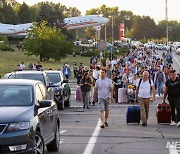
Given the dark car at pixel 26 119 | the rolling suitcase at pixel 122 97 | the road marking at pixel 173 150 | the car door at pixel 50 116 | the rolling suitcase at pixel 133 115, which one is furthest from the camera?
the rolling suitcase at pixel 122 97

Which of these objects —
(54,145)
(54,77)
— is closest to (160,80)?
(54,77)

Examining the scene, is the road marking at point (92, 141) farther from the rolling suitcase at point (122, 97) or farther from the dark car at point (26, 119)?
the rolling suitcase at point (122, 97)

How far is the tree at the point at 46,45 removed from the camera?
8088 cm

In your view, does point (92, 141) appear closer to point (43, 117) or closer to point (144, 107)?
point (43, 117)

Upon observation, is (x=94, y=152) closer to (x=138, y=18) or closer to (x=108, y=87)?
(x=108, y=87)

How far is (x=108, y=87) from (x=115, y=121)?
219cm

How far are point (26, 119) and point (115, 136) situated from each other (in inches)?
214

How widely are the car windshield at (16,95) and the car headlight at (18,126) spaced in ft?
3.14

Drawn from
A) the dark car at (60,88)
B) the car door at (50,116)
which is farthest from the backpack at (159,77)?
the car door at (50,116)

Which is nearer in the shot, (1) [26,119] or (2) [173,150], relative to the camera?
(1) [26,119]

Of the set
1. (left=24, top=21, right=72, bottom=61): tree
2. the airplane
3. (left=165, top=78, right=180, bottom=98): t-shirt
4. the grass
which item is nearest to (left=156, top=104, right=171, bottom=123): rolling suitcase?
(left=165, top=78, right=180, bottom=98): t-shirt

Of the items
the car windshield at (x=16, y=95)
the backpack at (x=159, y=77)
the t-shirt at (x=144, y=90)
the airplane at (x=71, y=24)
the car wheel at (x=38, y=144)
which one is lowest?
the backpack at (x=159, y=77)

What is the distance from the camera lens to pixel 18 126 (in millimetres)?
9836

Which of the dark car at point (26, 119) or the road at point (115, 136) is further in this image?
the road at point (115, 136)
